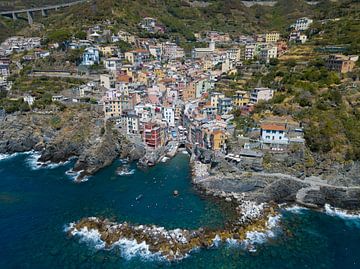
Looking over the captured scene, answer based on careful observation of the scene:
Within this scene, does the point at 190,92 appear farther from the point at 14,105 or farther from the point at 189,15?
the point at 189,15

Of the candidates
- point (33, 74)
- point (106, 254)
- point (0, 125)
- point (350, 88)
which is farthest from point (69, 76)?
point (350, 88)

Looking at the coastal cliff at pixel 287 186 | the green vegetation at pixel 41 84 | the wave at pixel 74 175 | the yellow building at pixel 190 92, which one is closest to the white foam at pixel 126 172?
the wave at pixel 74 175

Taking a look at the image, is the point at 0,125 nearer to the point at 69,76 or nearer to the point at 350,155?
the point at 69,76

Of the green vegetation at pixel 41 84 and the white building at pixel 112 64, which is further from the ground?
the white building at pixel 112 64

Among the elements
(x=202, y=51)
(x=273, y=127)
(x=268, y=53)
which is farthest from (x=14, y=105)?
(x=202, y=51)

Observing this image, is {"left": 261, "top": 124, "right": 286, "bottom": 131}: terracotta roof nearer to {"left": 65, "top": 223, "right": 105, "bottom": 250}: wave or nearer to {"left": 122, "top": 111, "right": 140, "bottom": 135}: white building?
{"left": 122, "top": 111, "right": 140, "bottom": 135}: white building

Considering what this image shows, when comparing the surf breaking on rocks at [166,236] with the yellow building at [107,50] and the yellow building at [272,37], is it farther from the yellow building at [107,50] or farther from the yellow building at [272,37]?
the yellow building at [272,37]
